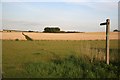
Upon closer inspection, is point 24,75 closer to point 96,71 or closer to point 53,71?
point 53,71

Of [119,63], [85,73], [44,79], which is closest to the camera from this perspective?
[44,79]

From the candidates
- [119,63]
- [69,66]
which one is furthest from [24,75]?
[119,63]

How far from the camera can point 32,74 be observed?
8109 millimetres

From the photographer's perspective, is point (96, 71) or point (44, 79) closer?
point (44, 79)

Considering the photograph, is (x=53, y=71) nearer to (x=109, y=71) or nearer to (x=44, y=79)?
(x=44, y=79)

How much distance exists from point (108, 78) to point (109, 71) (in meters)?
0.87

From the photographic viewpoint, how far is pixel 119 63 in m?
9.62

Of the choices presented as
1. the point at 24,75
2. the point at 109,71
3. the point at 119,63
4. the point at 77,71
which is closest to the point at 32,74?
the point at 24,75

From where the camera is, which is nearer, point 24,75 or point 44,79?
point 44,79

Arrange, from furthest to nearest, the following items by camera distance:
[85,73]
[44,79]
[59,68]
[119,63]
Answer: [119,63], [59,68], [85,73], [44,79]

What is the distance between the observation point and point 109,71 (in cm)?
827

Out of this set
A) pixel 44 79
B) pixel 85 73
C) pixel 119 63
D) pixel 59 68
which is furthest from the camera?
pixel 119 63

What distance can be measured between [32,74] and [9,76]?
0.86 m

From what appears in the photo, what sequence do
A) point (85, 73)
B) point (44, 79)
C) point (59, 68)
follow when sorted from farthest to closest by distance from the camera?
point (59, 68) < point (85, 73) < point (44, 79)
